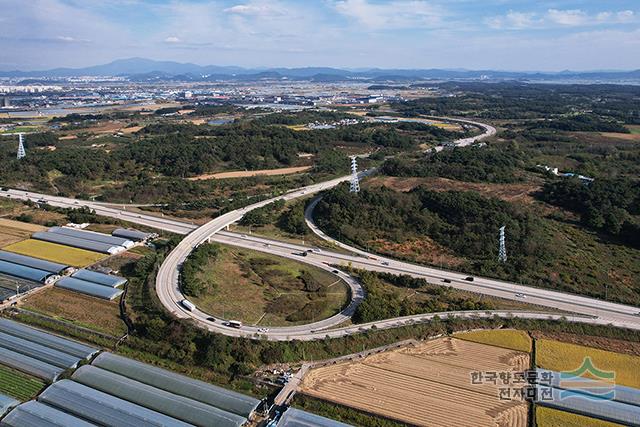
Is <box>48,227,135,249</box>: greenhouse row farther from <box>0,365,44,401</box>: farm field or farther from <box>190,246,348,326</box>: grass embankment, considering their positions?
<box>0,365,44,401</box>: farm field

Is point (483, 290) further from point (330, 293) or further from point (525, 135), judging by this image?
point (525, 135)

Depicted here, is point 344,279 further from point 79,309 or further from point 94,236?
point 94,236

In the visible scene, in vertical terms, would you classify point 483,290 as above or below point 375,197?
below

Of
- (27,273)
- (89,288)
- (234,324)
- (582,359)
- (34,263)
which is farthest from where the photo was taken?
(34,263)

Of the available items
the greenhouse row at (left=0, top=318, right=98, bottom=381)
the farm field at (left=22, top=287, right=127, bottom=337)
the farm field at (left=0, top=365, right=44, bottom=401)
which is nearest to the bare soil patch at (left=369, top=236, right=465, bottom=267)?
the farm field at (left=22, top=287, right=127, bottom=337)

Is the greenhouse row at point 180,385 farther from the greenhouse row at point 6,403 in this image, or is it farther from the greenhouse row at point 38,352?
the greenhouse row at point 6,403

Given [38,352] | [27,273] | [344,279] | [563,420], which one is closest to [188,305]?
[38,352]

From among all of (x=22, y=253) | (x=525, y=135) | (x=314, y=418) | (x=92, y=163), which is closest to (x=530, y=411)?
(x=314, y=418)
